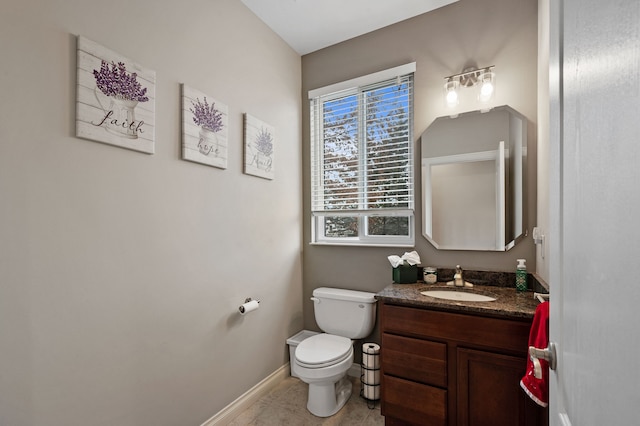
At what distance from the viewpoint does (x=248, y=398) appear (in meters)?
2.07

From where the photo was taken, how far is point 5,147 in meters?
1.07

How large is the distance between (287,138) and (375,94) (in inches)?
32.4

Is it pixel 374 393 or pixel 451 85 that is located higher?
pixel 451 85

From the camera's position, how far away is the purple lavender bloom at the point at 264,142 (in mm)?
2242

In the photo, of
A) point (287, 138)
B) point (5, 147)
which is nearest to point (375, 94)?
point (287, 138)

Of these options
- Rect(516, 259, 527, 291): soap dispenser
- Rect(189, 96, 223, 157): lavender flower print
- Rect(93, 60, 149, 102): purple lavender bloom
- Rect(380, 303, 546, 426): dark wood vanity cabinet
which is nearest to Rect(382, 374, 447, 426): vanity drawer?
Rect(380, 303, 546, 426): dark wood vanity cabinet

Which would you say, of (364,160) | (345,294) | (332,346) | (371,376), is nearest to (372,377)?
(371,376)

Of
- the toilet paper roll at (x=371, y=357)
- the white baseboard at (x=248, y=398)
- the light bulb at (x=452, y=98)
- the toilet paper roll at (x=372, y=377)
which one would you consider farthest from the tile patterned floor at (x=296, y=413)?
the light bulb at (x=452, y=98)

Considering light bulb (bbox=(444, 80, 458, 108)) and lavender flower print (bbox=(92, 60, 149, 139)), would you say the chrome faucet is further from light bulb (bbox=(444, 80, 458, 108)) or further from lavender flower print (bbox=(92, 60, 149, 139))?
lavender flower print (bbox=(92, 60, 149, 139))

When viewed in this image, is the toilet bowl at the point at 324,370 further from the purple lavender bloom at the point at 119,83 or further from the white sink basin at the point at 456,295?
the purple lavender bloom at the point at 119,83

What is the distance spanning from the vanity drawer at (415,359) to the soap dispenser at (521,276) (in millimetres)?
652

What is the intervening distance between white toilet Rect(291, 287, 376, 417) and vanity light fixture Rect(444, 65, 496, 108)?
5.12 ft

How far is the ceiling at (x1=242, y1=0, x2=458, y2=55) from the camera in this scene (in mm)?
2152

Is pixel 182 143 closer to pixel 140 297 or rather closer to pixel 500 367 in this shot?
pixel 140 297
